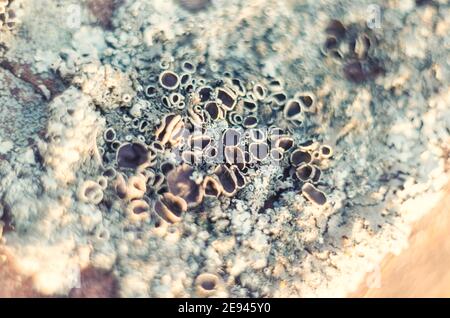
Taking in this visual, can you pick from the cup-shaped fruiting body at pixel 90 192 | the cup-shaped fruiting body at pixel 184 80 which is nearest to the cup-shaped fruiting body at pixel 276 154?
the cup-shaped fruiting body at pixel 184 80

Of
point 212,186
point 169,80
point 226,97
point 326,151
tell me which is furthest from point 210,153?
point 326,151

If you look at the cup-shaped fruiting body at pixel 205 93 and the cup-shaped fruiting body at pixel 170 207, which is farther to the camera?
the cup-shaped fruiting body at pixel 205 93

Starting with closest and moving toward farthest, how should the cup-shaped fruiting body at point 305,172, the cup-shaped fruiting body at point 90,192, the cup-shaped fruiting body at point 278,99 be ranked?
the cup-shaped fruiting body at point 90,192 < the cup-shaped fruiting body at point 305,172 < the cup-shaped fruiting body at point 278,99

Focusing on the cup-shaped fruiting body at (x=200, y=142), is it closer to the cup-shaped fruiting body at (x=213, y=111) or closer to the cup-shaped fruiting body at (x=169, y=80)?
the cup-shaped fruiting body at (x=213, y=111)

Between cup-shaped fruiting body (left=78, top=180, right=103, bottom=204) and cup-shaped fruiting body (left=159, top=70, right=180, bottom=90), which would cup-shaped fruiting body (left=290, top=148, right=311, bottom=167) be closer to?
cup-shaped fruiting body (left=159, top=70, right=180, bottom=90)

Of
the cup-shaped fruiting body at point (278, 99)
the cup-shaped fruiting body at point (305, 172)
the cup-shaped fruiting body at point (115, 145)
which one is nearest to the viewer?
the cup-shaped fruiting body at point (115, 145)
